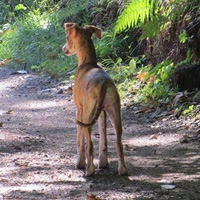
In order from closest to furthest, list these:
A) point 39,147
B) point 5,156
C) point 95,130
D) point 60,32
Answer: point 5,156
point 39,147
point 95,130
point 60,32

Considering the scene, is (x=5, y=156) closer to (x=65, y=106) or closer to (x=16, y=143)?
(x=16, y=143)

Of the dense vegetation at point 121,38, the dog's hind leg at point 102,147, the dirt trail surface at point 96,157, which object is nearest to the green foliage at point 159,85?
the dense vegetation at point 121,38

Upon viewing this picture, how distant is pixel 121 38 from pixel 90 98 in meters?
7.96

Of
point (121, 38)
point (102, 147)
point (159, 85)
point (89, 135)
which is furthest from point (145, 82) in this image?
point (89, 135)

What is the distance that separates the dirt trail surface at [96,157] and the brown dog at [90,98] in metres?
0.18

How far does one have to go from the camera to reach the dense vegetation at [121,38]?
29.4 feet

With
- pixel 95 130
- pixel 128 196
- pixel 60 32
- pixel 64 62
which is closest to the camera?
pixel 128 196

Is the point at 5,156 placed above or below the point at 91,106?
below

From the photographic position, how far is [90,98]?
5.24 metres

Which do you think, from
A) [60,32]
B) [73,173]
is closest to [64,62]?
[60,32]

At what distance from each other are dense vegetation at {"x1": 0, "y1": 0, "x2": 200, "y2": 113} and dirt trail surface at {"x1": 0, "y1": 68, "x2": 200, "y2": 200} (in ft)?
3.08

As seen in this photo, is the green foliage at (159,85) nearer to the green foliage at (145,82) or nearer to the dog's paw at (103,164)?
the green foliage at (145,82)

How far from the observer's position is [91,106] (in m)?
5.24

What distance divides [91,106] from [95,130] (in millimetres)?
2778
